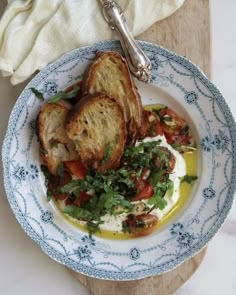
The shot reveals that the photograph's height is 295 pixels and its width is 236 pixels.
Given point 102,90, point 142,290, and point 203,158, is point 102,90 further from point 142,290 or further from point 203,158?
point 142,290

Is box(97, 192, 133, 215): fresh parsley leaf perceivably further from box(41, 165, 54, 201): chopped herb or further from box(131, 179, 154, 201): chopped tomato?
box(41, 165, 54, 201): chopped herb

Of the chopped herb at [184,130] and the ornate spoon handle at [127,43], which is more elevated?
the ornate spoon handle at [127,43]

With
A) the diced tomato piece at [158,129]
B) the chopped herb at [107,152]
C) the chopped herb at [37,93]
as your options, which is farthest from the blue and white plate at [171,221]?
the chopped herb at [107,152]

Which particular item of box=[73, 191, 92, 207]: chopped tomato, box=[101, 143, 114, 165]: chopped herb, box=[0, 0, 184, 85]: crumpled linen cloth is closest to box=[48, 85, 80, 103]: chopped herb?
box=[0, 0, 184, 85]: crumpled linen cloth

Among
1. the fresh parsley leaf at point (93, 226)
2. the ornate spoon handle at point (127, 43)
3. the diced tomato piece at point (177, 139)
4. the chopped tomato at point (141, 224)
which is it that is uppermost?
the ornate spoon handle at point (127, 43)

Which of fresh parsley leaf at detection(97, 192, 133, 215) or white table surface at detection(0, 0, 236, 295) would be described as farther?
white table surface at detection(0, 0, 236, 295)

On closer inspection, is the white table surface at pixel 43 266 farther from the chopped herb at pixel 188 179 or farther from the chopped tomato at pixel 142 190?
the chopped tomato at pixel 142 190
